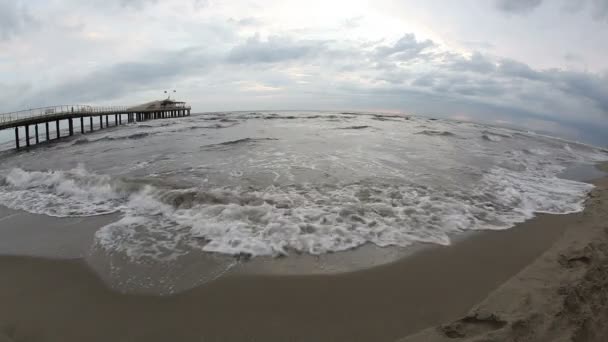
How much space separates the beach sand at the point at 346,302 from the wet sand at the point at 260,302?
0.05 ft

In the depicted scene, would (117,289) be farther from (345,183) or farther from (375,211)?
(345,183)

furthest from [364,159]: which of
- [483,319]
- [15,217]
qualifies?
[15,217]

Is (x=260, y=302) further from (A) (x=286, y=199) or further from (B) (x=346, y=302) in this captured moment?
(A) (x=286, y=199)

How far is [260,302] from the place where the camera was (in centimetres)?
393

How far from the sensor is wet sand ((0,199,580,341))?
134 inches

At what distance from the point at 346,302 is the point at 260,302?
117cm

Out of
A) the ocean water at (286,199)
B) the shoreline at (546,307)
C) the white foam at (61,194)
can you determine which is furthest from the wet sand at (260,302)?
the white foam at (61,194)

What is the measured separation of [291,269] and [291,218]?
2070 millimetres

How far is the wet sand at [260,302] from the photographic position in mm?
3396

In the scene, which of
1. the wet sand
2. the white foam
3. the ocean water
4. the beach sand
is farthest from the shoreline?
the white foam

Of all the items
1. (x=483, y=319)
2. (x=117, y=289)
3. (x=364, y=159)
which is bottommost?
(x=117, y=289)

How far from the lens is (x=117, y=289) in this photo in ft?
14.0

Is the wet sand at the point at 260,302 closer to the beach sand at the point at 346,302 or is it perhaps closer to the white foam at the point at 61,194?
the beach sand at the point at 346,302

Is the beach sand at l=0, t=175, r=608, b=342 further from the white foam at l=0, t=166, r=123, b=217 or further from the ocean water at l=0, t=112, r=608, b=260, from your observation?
the white foam at l=0, t=166, r=123, b=217
